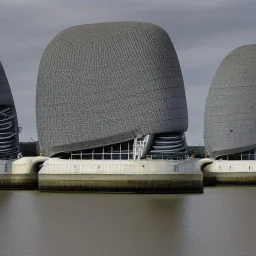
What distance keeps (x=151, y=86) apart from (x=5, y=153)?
13586 millimetres

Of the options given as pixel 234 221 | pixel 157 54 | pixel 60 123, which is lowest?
pixel 234 221

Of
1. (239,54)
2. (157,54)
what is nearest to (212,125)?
(239,54)

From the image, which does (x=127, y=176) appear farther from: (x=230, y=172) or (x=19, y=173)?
(x=230, y=172)

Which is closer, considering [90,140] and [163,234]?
[163,234]

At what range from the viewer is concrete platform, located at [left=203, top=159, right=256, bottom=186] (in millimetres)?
71812

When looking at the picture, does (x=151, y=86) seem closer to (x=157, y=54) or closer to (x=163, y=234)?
(x=157, y=54)

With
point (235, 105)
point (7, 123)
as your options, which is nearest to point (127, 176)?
point (7, 123)

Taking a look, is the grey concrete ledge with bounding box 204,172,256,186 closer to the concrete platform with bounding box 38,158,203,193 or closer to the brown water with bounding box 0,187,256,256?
the concrete platform with bounding box 38,158,203,193

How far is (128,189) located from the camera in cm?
5719

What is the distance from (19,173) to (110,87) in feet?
27.7

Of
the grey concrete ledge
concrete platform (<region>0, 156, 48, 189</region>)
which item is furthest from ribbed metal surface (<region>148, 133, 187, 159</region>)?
the grey concrete ledge

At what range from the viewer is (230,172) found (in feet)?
237

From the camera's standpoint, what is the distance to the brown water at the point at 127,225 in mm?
31844

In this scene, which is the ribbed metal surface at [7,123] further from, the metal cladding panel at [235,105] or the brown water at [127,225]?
the metal cladding panel at [235,105]
